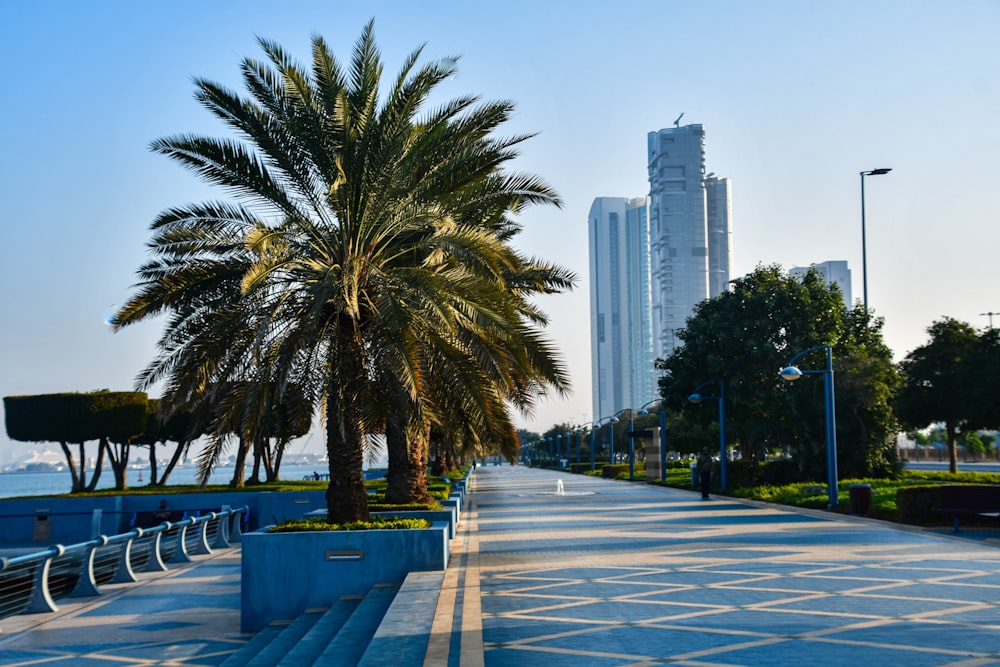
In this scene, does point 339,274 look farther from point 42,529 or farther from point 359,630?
point 42,529

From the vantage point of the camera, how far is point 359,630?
385 inches

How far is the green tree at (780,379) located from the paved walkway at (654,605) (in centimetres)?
1968

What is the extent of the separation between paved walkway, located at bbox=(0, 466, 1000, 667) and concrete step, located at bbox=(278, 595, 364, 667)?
118 cm

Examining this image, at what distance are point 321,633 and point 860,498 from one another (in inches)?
617

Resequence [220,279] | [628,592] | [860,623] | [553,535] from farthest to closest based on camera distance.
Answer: [553,535]
[220,279]
[628,592]
[860,623]

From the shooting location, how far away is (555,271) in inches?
807

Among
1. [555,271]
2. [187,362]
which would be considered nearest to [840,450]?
[555,271]

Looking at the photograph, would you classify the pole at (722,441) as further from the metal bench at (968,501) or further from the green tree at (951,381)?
the metal bench at (968,501)

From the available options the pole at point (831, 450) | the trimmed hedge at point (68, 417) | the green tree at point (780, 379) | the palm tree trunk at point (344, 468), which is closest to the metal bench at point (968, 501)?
the pole at point (831, 450)

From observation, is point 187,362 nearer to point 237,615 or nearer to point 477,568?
point 237,615

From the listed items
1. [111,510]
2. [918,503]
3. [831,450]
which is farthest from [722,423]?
[111,510]

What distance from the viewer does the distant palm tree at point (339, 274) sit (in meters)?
13.6

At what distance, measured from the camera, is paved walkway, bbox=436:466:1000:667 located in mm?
8008

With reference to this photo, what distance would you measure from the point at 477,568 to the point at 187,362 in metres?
5.00
